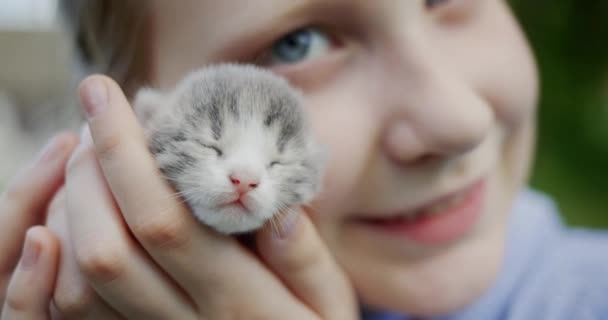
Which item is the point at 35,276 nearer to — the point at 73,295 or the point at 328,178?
the point at 73,295

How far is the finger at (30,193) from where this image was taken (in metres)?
0.93

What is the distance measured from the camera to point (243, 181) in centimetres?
55

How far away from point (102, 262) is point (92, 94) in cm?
21

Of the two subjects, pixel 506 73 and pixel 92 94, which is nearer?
pixel 92 94

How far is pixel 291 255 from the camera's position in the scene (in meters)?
0.74

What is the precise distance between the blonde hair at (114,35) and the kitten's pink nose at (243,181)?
47 centimetres

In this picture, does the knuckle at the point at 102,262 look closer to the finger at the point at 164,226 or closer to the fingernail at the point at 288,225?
the finger at the point at 164,226

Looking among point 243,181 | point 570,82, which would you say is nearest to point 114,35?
point 243,181

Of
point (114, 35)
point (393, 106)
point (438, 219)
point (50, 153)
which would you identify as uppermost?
point (114, 35)

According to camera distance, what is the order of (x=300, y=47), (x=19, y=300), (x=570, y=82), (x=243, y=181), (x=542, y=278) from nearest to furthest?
(x=243, y=181), (x=19, y=300), (x=300, y=47), (x=542, y=278), (x=570, y=82)

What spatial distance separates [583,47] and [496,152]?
8.48 feet

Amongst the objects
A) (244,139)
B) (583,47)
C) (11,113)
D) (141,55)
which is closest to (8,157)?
(11,113)

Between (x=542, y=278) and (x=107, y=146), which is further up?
(x=107, y=146)

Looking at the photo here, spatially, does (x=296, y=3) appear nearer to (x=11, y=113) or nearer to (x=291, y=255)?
(x=291, y=255)
